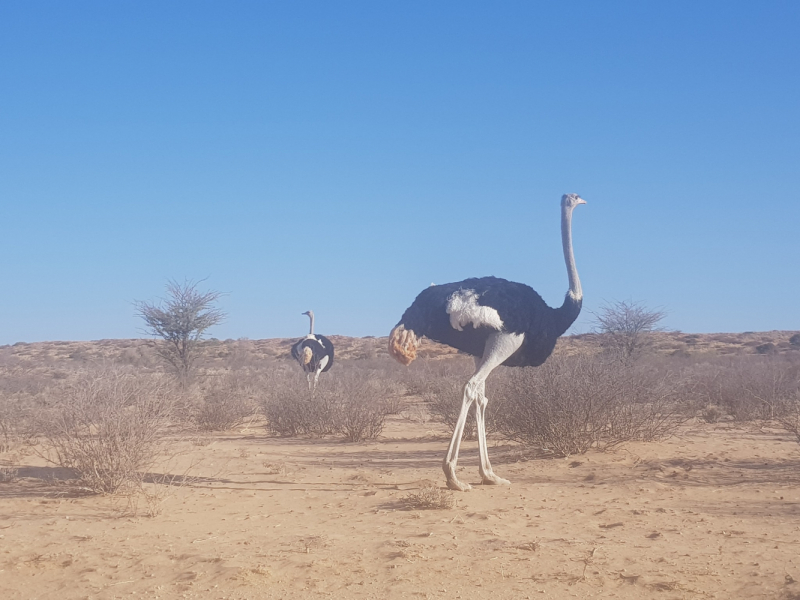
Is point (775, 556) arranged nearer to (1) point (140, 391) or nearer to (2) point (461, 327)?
(2) point (461, 327)

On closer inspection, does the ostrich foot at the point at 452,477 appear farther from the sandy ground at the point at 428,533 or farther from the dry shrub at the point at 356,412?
the dry shrub at the point at 356,412

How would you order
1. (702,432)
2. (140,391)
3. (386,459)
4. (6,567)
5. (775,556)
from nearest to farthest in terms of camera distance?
(775,556) < (6,567) < (140,391) < (386,459) < (702,432)

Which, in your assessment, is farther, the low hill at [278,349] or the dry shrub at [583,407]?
the low hill at [278,349]

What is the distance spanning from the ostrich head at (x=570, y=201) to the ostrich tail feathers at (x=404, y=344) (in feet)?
7.22

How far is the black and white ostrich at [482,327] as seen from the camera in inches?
273

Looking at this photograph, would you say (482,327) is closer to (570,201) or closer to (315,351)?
(570,201)

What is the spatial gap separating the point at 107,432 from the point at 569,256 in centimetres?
455

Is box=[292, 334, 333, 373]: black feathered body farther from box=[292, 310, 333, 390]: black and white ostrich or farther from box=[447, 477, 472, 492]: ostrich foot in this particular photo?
box=[447, 477, 472, 492]: ostrich foot

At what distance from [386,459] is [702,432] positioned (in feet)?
14.7

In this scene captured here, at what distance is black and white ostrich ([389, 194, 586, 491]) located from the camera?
22.7 ft

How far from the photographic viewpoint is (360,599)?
4.10 meters

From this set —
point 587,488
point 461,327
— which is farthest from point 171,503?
point 587,488

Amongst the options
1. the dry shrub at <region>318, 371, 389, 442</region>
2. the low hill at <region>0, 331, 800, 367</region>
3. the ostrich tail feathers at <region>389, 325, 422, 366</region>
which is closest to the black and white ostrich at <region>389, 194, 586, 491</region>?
the ostrich tail feathers at <region>389, 325, 422, 366</region>

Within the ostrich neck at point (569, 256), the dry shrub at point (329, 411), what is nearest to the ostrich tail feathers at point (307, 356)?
the dry shrub at point (329, 411)
